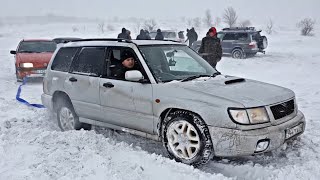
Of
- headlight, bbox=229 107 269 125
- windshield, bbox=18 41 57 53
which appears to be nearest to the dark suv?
windshield, bbox=18 41 57 53

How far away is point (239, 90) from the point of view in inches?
159

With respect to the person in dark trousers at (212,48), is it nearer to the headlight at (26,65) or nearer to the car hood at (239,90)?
the car hood at (239,90)

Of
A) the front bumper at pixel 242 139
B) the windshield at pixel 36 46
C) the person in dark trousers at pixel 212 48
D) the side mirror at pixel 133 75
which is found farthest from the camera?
the windshield at pixel 36 46

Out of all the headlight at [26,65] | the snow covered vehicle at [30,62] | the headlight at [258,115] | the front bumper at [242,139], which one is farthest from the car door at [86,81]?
the headlight at [26,65]

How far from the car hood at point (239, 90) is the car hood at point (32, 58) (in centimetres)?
780

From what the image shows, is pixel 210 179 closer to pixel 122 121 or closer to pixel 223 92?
pixel 223 92

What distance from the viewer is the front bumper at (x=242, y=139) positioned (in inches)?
141

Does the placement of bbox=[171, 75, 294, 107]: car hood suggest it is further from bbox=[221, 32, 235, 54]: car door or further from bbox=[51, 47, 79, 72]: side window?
bbox=[221, 32, 235, 54]: car door

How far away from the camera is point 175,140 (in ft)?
13.4

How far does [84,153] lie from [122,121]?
0.72 meters

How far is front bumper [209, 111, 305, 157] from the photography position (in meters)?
3.59

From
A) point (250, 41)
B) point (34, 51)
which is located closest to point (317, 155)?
point (34, 51)

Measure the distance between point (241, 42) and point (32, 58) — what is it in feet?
40.6

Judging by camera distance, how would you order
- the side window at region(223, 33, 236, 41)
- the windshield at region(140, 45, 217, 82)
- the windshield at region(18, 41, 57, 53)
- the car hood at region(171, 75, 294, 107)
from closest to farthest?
1. the car hood at region(171, 75, 294, 107)
2. the windshield at region(140, 45, 217, 82)
3. the windshield at region(18, 41, 57, 53)
4. the side window at region(223, 33, 236, 41)
